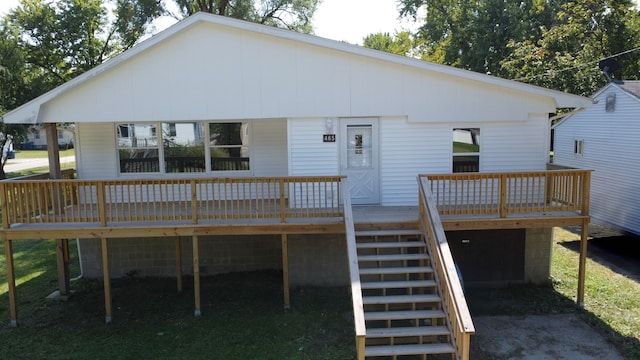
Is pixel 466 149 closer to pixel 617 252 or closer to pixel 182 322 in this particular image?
pixel 617 252

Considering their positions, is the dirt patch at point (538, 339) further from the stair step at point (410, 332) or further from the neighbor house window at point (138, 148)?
the neighbor house window at point (138, 148)

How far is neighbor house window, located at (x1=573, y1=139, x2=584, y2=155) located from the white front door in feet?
36.1

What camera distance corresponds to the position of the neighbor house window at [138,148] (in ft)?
41.0

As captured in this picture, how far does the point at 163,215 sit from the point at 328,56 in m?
5.01

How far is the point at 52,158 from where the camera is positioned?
37.3 ft

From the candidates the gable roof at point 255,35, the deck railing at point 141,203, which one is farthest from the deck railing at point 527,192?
the deck railing at point 141,203

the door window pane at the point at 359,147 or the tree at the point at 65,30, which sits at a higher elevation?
the tree at the point at 65,30

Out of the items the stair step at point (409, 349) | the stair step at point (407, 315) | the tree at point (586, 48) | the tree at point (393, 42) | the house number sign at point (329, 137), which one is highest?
the tree at point (393, 42)

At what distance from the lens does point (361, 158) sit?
11867 millimetres

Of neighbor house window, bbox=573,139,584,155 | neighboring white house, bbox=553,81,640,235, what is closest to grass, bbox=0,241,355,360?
neighboring white house, bbox=553,81,640,235

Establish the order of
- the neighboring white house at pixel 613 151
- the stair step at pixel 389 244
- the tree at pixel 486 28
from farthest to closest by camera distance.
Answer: the tree at pixel 486 28 → the neighboring white house at pixel 613 151 → the stair step at pixel 389 244

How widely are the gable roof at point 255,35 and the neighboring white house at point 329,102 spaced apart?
23 mm

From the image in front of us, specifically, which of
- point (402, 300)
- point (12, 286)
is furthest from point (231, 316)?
point (12, 286)

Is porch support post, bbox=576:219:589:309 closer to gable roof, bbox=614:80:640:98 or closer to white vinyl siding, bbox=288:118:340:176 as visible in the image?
white vinyl siding, bbox=288:118:340:176
